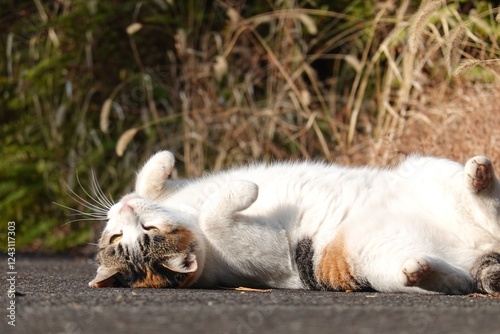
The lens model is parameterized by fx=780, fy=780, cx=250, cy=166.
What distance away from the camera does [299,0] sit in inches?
296

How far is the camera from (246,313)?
2.42m

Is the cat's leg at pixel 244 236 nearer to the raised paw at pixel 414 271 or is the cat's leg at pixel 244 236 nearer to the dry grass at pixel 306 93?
the raised paw at pixel 414 271

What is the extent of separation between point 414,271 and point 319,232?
0.69 metres

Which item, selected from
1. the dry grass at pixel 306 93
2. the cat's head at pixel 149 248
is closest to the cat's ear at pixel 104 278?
the cat's head at pixel 149 248

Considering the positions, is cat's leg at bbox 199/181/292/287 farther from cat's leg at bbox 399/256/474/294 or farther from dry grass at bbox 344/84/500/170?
dry grass at bbox 344/84/500/170

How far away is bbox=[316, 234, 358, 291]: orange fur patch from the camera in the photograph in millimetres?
3373

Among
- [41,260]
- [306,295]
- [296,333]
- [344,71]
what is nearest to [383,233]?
[306,295]

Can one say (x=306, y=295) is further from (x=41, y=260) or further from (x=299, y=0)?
(x=299, y=0)

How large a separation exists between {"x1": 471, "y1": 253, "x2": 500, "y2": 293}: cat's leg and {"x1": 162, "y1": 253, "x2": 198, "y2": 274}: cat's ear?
4.02 feet

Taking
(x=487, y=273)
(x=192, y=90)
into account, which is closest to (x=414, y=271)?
(x=487, y=273)

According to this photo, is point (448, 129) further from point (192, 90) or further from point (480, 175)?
point (192, 90)

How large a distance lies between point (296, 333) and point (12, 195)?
18.5ft

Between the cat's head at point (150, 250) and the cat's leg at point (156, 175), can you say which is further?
the cat's leg at point (156, 175)

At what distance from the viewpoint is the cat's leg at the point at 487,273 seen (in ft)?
10.3
